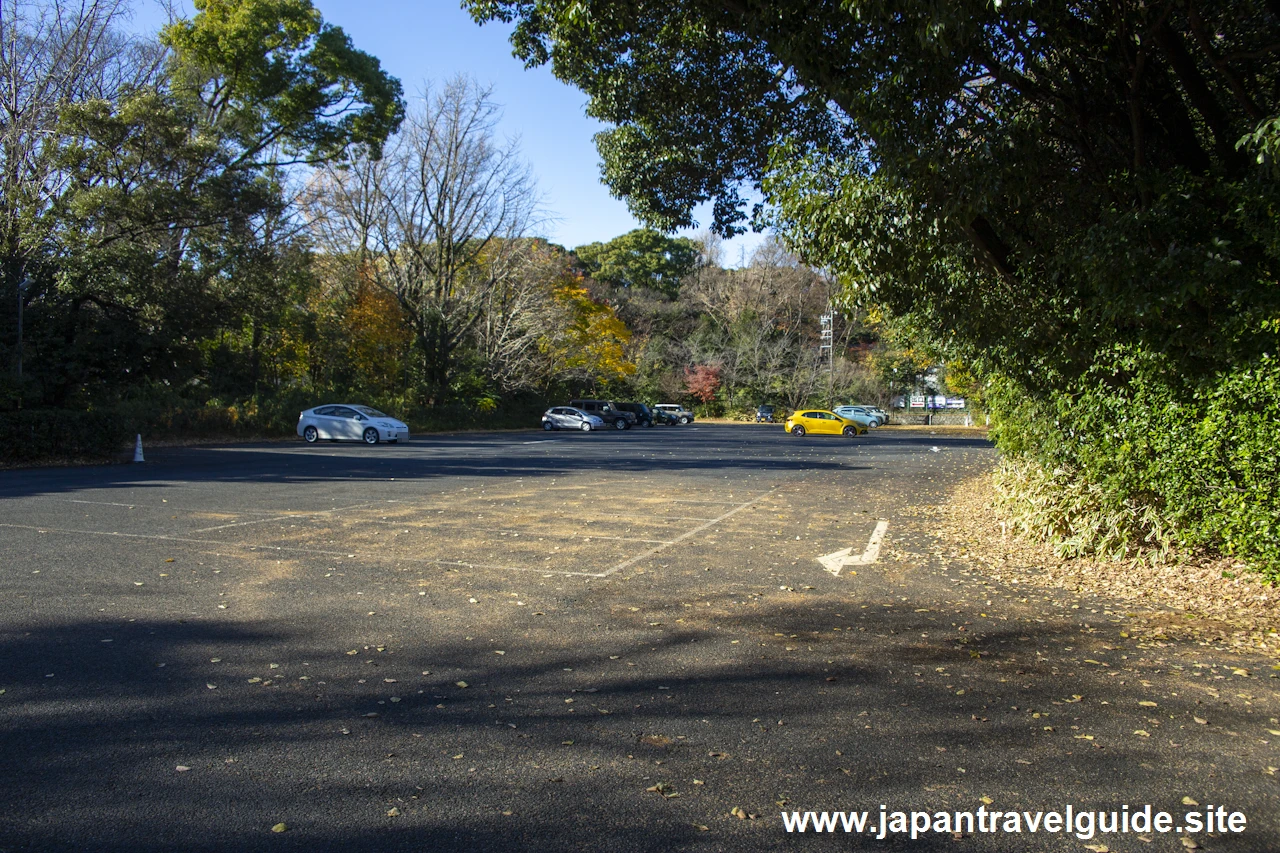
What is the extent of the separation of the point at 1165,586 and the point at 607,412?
135 ft

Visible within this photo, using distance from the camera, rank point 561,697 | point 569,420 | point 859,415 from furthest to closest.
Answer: point 859,415
point 569,420
point 561,697

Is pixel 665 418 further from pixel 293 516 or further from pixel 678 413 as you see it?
pixel 293 516

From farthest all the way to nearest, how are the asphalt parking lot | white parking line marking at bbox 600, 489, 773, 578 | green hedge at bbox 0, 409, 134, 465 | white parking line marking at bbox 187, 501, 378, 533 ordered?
green hedge at bbox 0, 409, 134, 465, white parking line marking at bbox 187, 501, 378, 533, white parking line marking at bbox 600, 489, 773, 578, the asphalt parking lot

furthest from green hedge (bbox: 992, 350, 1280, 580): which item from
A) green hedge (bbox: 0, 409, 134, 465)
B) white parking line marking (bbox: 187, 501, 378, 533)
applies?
green hedge (bbox: 0, 409, 134, 465)

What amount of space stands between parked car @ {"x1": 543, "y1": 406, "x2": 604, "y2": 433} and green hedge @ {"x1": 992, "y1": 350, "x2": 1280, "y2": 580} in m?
36.9

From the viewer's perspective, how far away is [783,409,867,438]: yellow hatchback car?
140ft

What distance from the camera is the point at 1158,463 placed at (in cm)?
791

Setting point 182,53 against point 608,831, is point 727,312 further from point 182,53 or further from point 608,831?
point 608,831

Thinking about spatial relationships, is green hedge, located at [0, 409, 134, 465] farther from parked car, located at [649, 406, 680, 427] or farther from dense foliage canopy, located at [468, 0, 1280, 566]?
parked car, located at [649, 406, 680, 427]

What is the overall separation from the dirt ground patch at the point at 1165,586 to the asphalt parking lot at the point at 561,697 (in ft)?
1.57

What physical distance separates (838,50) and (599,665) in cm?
599

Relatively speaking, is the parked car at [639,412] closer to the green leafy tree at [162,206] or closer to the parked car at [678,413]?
the parked car at [678,413]

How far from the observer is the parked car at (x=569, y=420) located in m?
46.6

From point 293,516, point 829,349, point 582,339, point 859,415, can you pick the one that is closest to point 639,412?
point 582,339
